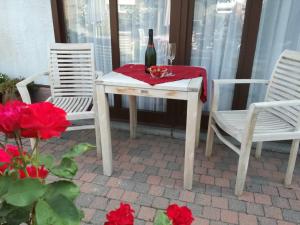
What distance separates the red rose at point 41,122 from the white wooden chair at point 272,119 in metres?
1.39

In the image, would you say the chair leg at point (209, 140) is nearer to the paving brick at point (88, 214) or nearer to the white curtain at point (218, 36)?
the white curtain at point (218, 36)

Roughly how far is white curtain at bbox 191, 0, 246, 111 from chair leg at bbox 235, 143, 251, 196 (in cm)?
95

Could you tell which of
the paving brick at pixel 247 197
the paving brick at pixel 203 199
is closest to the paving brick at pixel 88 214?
the paving brick at pixel 203 199

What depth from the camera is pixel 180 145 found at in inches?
102

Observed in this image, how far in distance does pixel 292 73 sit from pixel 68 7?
2240mm

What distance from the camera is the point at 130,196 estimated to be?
1873 mm

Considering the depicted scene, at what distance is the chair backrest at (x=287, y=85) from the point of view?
6.09 ft

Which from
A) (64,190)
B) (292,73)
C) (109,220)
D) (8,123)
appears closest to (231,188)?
(292,73)

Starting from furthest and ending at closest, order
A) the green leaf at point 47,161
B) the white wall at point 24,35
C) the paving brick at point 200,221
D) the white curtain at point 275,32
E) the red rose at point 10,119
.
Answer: the white wall at point 24,35 < the white curtain at point 275,32 < the paving brick at point 200,221 < the green leaf at point 47,161 < the red rose at point 10,119

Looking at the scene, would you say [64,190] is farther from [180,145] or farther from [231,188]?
[180,145]

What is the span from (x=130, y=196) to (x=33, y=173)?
55.5 inches

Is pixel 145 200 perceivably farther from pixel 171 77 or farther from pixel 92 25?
pixel 92 25

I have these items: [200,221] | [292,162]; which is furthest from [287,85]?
[200,221]

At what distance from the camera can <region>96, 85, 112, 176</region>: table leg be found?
184cm
